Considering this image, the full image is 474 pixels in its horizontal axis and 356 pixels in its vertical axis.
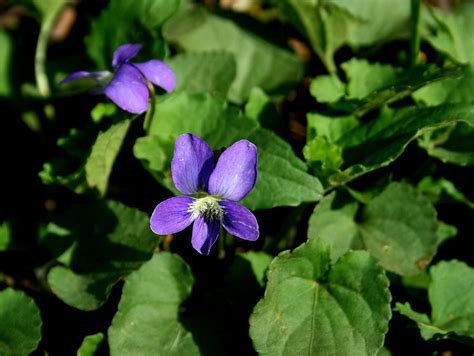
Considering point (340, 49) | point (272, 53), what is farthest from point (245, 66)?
point (340, 49)

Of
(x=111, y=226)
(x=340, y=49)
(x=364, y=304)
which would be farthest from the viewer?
(x=340, y=49)

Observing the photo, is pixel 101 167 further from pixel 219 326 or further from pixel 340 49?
pixel 340 49

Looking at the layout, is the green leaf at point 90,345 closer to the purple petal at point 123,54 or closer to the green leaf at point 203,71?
the purple petal at point 123,54

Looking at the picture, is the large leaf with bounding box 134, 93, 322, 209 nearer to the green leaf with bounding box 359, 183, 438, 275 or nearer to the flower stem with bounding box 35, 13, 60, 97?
the green leaf with bounding box 359, 183, 438, 275

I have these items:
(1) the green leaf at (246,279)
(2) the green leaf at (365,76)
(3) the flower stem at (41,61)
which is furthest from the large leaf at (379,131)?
(3) the flower stem at (41,61)

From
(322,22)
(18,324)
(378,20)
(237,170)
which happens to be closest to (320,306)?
(237,170)

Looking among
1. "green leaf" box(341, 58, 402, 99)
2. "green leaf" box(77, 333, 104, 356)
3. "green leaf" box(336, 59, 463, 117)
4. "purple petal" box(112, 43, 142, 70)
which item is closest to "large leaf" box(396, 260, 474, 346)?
"green leaf" box(336, 59, 463, 117)
